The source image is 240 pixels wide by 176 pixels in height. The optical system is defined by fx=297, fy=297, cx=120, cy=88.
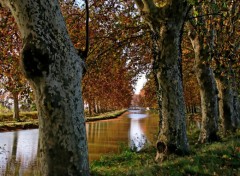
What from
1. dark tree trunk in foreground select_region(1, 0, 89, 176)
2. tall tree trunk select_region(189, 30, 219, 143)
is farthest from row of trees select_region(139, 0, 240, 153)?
dark tree trunk in foreground select_region(1, 0, 89, 176)

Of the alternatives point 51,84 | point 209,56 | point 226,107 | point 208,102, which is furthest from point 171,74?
point 226,107

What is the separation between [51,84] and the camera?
4.29 metres

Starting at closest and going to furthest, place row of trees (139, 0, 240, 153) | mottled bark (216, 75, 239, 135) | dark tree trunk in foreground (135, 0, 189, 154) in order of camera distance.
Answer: dark tree trunk in foreground (135, 0, 189, 154), row of trees (139, 0, 240, 153), mottled bark (216, 75, 239, 135)

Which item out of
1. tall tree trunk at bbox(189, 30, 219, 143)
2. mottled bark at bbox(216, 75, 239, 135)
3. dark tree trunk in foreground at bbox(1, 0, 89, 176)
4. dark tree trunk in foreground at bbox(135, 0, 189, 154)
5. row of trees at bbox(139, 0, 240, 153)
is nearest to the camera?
dark tree trunk in foreground at bbox(1, 0, 89, 176)

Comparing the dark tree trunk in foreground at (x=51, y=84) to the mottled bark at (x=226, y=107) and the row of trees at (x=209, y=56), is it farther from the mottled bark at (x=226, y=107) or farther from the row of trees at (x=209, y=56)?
the mottled bark at (x=226, y=107)

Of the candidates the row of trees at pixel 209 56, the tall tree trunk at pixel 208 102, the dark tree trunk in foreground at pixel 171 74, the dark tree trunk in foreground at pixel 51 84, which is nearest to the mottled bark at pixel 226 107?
the row of trees at pixel 209 56

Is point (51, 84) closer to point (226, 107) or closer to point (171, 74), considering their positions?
point (171, 74)

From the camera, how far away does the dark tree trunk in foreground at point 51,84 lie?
427cm

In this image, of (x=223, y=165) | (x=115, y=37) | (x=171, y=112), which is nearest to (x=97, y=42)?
(x=115, y=37)

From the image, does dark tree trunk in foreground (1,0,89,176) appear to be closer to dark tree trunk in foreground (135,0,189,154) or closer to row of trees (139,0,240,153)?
row of trees (139,0,240,153)

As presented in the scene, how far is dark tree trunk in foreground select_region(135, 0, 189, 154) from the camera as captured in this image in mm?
9102

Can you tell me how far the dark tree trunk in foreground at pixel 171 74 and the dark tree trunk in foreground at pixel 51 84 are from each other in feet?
16.9

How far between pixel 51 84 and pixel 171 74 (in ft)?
18.5

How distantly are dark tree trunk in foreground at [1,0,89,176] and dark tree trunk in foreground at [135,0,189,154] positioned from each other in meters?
5.14
